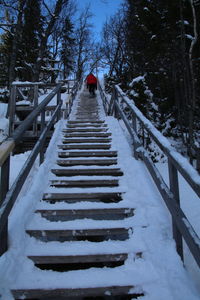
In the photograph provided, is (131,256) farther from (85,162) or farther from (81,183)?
(85,162)

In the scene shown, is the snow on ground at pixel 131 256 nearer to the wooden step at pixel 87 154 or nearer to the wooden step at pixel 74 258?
the wooden step at pixel 74 258

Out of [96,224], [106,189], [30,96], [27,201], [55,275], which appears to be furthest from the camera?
[30,96]

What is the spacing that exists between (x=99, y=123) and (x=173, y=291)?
5187mm

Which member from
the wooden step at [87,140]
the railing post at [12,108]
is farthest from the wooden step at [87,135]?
the railing post at [12,108]

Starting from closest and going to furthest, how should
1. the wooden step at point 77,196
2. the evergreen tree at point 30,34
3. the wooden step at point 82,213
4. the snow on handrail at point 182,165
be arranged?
1. the snow on handrail at point 182,165
2. the wooden step at point 82,213
3. the wooden step at point 77,196
4. the evergreen tree at point 30,34

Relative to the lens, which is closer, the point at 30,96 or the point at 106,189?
the point at 106,189

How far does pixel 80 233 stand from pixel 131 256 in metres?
0.61

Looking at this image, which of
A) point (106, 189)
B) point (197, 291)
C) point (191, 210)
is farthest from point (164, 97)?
point (197, 291)

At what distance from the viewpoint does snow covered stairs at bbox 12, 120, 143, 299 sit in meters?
2.02

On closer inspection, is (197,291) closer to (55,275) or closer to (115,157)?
(55,275)

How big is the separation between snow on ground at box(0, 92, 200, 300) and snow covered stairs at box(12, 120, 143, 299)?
0.01 m

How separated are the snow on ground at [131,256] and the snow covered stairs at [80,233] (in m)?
0.01

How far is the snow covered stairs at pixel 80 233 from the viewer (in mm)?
2016

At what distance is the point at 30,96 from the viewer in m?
9.95
